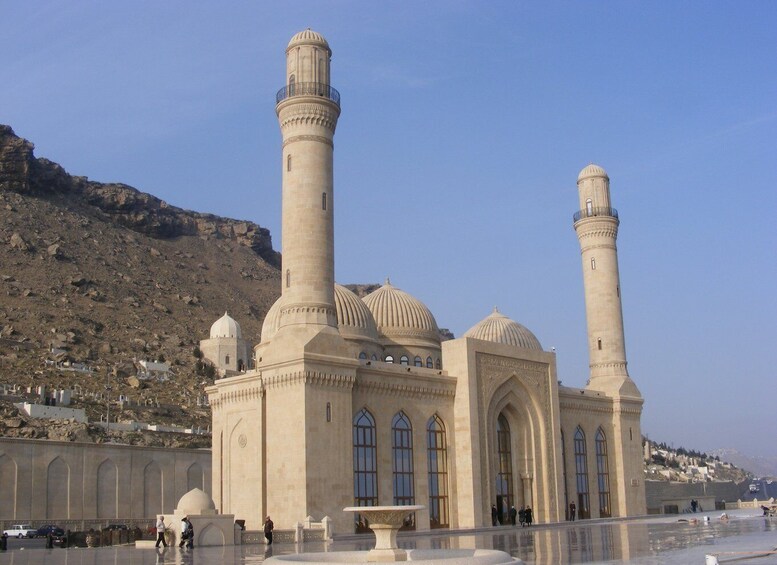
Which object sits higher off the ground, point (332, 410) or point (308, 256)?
point (308, 256)

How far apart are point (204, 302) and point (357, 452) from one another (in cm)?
9224

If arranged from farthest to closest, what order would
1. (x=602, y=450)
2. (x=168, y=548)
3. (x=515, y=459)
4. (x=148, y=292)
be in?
(x=148, y=292), (x=602, y=450), (x=515, y=459), (x=168, y=548)

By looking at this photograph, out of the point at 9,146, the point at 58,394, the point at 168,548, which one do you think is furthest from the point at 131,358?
the point at 168,548

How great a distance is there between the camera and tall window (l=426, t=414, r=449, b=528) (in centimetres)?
2953

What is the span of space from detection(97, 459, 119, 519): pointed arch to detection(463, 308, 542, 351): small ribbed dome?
51.5 feet

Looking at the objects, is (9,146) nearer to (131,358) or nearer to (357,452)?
(131,358)

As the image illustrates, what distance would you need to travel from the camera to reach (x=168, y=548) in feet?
71.1

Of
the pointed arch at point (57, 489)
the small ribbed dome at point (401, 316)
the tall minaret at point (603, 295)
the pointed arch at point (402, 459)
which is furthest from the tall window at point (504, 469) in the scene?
the pointed arch at point (57, 489)

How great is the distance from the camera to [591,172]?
1564 inches

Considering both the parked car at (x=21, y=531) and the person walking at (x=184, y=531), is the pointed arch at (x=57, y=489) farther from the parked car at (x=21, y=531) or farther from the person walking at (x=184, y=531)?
the person walking at (x=184, y=531)

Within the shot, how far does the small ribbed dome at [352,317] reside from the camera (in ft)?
108

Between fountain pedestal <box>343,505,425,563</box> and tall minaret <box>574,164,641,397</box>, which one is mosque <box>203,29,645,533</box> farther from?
fountain pedestal <box>343,505,425,563</box>

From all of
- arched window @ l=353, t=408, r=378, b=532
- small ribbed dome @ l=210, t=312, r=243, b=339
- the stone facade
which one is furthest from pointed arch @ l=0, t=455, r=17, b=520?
small ribbed dome @ l=210, t=312, r=243, b=339

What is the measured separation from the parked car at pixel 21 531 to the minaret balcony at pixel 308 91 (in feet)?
53.6
